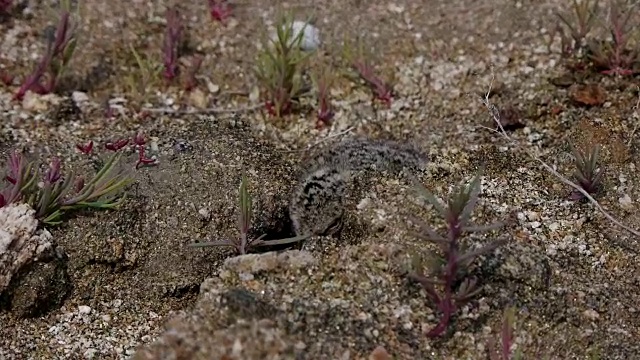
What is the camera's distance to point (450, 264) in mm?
2367

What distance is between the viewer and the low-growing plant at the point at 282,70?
11.6 feet

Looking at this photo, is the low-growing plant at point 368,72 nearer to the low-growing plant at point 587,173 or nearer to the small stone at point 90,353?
the low-growing plant at point 587,173

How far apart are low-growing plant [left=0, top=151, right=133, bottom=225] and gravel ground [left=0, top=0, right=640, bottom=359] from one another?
0.07 metres

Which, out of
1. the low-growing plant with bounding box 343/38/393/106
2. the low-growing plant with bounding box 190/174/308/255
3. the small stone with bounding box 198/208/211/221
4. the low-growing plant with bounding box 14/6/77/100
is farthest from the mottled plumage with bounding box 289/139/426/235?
the low-growing plant with bounding box 14/6/77/100

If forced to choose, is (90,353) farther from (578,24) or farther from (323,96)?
(578,24)

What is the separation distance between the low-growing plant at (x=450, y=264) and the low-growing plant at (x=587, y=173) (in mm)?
735

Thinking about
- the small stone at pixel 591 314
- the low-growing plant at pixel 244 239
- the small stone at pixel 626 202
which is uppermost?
the low-growing plant at pixel 244 239

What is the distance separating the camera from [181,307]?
9.53 ft

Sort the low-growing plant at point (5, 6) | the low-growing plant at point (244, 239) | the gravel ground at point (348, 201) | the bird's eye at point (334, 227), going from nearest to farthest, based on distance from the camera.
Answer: the gravel ground at point (348, 201)
the low-growing plant at point (244, 239)
the bird's eye at point (334, 227)
the low-growing plant at point (5, 6)

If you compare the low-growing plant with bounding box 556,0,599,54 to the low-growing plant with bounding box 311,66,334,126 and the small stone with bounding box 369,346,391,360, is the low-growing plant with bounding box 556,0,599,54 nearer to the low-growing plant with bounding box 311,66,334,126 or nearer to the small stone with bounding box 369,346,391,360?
the low-growing plant with bounding box 311,66,334,126

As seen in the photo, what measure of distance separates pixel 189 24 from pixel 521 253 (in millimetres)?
2071

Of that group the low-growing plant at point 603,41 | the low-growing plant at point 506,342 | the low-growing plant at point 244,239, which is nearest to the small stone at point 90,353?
the low-growing plant at point 244,239

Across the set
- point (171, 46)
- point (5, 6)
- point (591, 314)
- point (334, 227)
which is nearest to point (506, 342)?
point (591, 314)

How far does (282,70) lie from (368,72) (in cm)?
40
